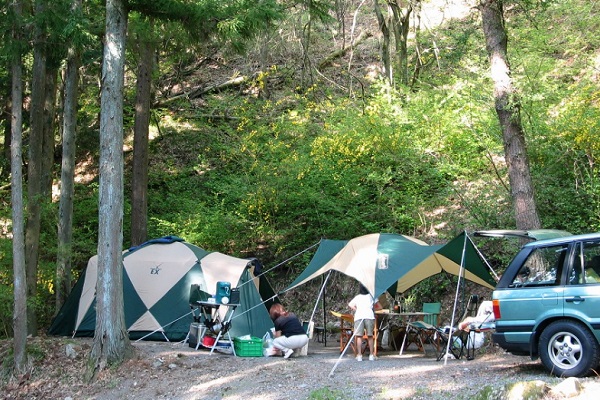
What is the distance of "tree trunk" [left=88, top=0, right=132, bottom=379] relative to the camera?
9320 millimetres

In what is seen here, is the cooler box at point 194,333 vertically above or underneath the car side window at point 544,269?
underneath

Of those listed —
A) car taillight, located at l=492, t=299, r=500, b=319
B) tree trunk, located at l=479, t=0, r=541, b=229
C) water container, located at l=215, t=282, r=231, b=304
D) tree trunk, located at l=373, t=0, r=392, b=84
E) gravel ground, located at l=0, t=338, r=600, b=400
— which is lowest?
gravel ground, located at l=0, t=338, r=600, b=400

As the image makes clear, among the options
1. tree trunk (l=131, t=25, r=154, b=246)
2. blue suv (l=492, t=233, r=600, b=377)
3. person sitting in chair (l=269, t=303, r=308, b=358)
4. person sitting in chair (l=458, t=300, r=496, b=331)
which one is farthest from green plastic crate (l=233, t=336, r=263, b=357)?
tree trunk (l=131, t=25, r=154, b=246)

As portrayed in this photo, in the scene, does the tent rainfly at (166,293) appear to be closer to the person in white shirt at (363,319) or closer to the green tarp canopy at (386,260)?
the green tarp canopy at (386,260)

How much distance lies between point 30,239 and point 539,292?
366 inches

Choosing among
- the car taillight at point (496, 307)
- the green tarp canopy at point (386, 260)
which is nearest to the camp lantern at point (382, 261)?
the green tarp canopy at point (386, 260)

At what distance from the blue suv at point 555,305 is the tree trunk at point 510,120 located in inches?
95.9

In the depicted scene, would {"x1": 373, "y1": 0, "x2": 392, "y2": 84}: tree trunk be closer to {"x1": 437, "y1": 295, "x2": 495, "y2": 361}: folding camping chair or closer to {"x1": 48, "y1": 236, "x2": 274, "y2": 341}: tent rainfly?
{"x1": 48, "y1": 236, "x2": 274, "y2": 341}: tent rainfly

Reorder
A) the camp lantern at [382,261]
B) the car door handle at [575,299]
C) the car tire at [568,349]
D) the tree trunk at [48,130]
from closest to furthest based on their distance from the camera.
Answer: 1. the car tire at [568,349]
2. the car door handle at [575,299]
3. the camp lantern at [382,261]
4. the tree trunk at [48,130]

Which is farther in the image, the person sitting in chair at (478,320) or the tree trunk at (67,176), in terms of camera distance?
the tree trunk at (67,176)

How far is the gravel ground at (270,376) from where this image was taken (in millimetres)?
6891

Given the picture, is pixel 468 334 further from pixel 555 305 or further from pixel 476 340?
pixel 555 305

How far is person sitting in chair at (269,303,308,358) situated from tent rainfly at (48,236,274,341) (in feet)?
4.83

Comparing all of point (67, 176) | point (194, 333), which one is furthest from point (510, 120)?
point (67, 176)
